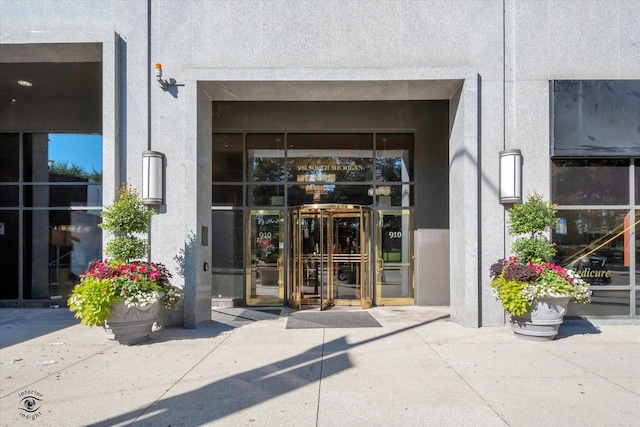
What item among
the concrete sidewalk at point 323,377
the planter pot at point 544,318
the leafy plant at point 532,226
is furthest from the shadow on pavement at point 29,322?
the leafy plant at point 532,226

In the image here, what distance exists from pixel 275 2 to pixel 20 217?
894 centimetres

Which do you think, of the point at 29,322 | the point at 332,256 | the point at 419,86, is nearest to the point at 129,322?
the point at 29,322

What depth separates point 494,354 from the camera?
6223 mm

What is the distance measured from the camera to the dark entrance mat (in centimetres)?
828

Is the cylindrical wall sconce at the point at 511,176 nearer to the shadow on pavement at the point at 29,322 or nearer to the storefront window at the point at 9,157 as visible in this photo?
the shadow on pavement at the point at 29,322

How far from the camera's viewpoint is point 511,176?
784 centimetres

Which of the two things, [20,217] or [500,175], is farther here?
[20,217]

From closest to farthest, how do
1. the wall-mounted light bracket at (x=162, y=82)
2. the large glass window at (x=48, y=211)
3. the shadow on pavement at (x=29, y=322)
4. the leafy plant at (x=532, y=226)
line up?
the leafy plant at (x=532, y=226)
the shadow on pavement at (x=29, y=322)
the wall-mounted light bracket at (x=162, y=82)
the large glass window at (x=48, y=211)

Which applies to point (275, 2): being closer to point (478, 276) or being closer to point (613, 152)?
point (478, 276)

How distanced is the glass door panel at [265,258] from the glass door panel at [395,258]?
106 inches

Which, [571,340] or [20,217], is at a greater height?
[20,217]

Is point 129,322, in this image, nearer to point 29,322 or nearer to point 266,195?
point 29,322

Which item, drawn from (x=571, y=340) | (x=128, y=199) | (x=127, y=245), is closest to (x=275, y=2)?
(x=128, y=199)

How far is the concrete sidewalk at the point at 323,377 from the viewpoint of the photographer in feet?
13.5
